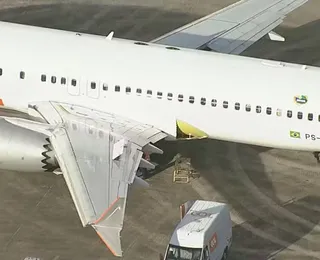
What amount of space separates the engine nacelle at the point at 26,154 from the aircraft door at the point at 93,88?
323cm

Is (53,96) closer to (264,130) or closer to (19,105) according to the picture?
(19,105)

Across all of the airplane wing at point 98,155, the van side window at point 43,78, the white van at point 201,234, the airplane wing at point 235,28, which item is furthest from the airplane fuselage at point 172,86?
the white van at point 201,234

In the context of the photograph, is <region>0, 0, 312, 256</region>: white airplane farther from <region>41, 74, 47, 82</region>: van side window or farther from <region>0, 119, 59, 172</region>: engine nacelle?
<region>0, 119, 59, 172</region>: engine nacelle

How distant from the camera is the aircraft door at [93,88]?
104ft

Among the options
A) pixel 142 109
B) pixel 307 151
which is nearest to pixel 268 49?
pixel 307 151

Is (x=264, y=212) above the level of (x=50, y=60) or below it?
below

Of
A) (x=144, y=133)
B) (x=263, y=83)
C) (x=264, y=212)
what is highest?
(x=263, y=83)

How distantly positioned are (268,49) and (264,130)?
11.7 metres

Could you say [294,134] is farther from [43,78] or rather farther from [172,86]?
[43,78]

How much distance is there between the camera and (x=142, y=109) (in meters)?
31.8

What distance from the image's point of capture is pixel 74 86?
31766 mm

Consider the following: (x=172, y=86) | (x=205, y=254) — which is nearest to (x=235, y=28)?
(x=172, y=86)

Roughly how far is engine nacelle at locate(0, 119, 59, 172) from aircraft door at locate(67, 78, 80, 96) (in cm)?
307

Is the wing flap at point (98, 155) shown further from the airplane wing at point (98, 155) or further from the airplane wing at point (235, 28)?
the airplane wing at point (235, 28)
